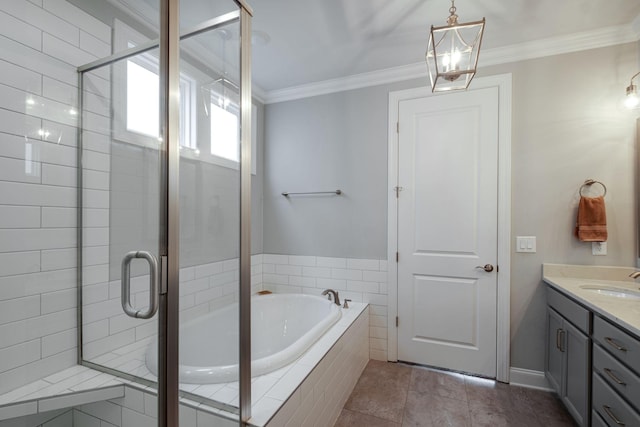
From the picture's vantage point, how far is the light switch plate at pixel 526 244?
2.20 meters

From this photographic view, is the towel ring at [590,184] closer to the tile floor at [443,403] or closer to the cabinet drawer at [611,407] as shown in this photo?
the cabinet drawer at [611,407]

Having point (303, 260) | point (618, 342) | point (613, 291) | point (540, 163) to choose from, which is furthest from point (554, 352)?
point (303, 260)

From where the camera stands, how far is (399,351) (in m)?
2.58

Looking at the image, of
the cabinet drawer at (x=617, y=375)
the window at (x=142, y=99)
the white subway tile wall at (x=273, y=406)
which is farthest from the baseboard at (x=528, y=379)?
the window at (x=142, y=99)

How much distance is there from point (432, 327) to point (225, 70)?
8.02ft

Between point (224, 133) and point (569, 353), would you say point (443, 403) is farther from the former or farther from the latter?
point (224, 133)

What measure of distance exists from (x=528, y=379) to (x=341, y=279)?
1.62m

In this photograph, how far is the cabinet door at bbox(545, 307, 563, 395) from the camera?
191cm

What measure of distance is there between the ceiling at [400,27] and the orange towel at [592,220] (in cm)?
113

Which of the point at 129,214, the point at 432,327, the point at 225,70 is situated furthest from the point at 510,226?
the point at 129,214

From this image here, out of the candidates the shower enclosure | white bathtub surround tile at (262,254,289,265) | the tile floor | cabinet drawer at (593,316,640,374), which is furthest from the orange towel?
white bathtub surround tile at (262,254,289,265)

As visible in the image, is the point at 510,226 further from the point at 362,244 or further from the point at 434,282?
the point at 362,244

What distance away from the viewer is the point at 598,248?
2051 millimetres

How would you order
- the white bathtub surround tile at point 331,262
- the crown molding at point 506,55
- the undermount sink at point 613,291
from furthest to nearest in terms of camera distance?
the white bathtub surround tile at point 331,262 < the crown molding at point 506,55 < the undermount sink at point 613,291
